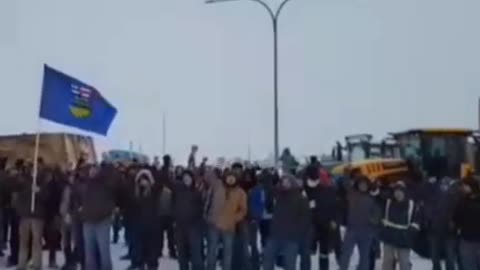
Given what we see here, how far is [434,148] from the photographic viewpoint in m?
35.5

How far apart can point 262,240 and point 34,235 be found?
418 cm

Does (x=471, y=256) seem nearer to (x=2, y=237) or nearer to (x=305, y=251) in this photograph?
(x=305, y=251)

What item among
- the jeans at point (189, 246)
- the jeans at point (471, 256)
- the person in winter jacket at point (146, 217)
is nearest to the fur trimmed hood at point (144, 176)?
the person in winter jacket at point (146, 217)

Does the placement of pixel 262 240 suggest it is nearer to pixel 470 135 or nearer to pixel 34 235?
pixel 34 235

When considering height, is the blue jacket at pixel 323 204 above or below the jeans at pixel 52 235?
above

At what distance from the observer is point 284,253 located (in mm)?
19781

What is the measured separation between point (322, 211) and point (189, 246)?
2.41m

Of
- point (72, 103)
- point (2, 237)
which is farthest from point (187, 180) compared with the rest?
point (2, 237)

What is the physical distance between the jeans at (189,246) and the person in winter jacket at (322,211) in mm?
1982

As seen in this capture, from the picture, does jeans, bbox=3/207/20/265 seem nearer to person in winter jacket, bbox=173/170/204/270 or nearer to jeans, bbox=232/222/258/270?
person in winter jacket, bbox=173/170/204/270

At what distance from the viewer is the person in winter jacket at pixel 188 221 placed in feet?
66.3

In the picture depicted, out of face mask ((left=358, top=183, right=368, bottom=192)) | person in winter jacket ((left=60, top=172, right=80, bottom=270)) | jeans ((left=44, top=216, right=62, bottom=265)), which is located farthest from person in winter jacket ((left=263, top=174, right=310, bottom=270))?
jeans ((left=44, top=216, right=62, bottom=265))

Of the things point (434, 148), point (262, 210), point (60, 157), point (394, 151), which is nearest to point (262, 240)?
point (262, 210)

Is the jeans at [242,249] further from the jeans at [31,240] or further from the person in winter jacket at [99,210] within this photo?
the jeans at [31,240]
